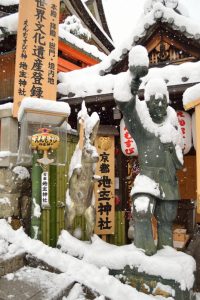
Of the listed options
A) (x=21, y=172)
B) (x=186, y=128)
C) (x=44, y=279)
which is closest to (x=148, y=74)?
(x=186, y=128)

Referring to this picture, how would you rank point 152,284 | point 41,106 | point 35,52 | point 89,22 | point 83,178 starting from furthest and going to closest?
point 89,22, point 35,52, point 41,106, point 83,178, point 152,284

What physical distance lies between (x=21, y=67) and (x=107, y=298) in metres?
5.96

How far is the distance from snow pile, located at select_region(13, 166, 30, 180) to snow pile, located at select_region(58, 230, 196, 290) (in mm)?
2632

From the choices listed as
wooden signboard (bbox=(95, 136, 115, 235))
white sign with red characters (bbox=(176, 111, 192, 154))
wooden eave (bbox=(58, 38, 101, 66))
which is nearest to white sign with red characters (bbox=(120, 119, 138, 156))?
Answer: wooden signboard (bbox=(95, 136, 115, 235))

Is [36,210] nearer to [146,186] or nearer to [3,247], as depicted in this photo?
[3,247]

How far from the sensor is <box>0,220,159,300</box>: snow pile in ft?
14.9

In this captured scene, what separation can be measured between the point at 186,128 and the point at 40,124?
3462mm

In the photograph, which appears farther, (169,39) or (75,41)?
(75,41)

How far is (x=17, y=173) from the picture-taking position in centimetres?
757

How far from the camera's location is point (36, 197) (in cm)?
645

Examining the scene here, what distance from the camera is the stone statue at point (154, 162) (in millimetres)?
4879

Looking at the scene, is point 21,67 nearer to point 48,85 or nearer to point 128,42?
point 48,85

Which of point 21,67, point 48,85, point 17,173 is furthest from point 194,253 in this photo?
point 21,67

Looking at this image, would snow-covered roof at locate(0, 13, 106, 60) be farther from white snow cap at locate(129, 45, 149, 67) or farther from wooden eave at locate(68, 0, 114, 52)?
white snow cap at locate(129, 45, 149, 67)
